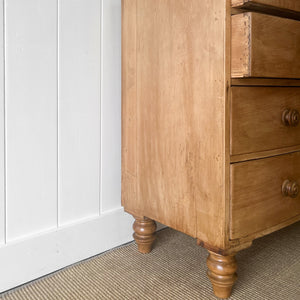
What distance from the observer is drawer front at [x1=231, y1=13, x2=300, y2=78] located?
81 cm

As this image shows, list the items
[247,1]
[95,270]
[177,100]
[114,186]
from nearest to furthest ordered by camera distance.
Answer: [247,1], [177,100], [95,270], [114,186]

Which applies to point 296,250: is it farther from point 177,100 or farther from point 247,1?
point 247,1

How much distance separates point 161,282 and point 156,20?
2.21 ft

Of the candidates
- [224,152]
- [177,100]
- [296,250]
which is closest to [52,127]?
[177,100]

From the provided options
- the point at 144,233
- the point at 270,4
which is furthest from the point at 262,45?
the point at 144,233

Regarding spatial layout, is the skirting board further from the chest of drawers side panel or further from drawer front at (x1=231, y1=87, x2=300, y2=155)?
drawer front at (x1=231, y1=87, x2=300, y2=155)

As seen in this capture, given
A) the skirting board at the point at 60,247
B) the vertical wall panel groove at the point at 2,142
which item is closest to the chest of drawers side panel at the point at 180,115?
the skirting board at the point at 60,247

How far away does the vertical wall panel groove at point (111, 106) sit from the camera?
1146 millimetres

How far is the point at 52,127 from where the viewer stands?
1037mm

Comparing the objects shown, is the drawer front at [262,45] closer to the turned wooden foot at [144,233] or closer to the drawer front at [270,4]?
the drawer front at [270,4]

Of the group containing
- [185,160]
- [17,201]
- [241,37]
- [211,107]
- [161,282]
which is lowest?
[161,282]

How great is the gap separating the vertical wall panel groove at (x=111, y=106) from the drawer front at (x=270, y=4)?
44cm

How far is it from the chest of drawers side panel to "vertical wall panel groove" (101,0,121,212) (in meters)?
0.06

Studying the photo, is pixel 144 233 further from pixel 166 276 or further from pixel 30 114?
pixel 30 114
